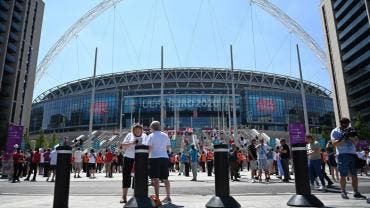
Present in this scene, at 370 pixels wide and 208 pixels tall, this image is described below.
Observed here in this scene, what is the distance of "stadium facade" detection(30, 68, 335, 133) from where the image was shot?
285ft

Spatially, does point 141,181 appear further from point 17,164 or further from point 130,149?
point 17,164

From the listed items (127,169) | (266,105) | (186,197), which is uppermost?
(266,105)

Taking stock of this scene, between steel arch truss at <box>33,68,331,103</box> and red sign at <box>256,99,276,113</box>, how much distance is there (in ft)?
19.4

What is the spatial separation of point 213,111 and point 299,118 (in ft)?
83.6

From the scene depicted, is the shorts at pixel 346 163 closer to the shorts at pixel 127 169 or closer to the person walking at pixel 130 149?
the person walking at pixel 130 149

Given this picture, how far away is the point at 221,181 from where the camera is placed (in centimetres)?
581

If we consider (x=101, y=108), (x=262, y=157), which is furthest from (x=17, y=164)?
(x=101, y=108)

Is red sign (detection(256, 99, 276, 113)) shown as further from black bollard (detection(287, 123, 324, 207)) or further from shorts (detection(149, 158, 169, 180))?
black bollard (detection(287, 123, 324, 207))

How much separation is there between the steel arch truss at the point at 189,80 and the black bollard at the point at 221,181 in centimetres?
8299

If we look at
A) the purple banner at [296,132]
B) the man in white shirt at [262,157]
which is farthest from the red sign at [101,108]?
the man in white shirt at [262,157]

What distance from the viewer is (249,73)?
9594cm

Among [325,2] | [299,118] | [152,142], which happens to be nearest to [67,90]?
[299,118]

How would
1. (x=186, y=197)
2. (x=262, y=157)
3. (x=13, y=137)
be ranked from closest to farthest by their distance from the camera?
(x=186, y=197) < (x=262, y=157) < (x=13, y=137)

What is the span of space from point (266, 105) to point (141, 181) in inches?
3375
